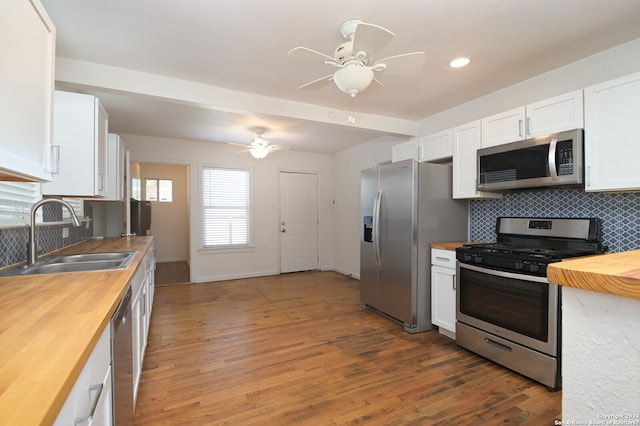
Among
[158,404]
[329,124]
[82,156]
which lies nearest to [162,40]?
[82,156]

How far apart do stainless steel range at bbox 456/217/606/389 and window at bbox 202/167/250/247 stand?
4.00 meters

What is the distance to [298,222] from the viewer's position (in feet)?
20.2

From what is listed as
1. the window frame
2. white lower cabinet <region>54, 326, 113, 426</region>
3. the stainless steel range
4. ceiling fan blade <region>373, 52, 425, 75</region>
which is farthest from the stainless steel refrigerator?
the window frame

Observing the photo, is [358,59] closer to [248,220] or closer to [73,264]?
[73,264]

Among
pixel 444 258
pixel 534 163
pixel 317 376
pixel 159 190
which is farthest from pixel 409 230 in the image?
pixel 159 190

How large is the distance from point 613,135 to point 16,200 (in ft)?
12.9

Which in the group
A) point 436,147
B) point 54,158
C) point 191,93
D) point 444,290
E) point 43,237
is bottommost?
point 444,290

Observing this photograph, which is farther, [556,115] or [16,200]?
[556,115]

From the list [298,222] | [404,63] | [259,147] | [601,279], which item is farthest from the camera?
[298,222]

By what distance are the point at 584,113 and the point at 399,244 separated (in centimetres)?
181

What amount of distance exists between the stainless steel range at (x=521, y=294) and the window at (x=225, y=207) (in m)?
4.00

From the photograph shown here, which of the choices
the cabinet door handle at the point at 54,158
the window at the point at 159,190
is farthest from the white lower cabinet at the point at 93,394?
the window at the point at 159,190

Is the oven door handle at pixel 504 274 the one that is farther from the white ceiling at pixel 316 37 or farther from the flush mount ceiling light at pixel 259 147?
the flush mount ceiling light at pixel 259 147

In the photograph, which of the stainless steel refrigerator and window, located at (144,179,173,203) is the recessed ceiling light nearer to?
the stainless steel refrigerator
